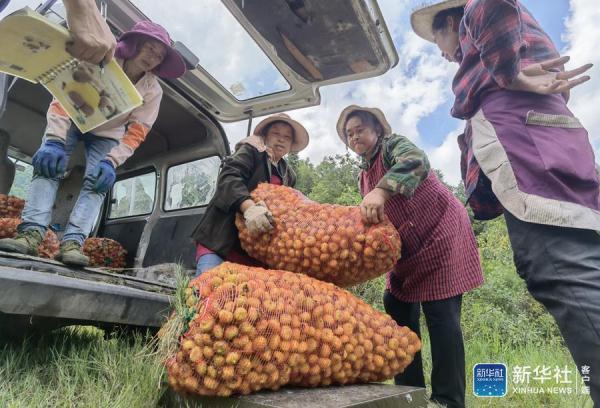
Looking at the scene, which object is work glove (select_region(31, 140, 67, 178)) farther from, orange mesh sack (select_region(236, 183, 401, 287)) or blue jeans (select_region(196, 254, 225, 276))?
orange mesh sack (select_region(236, 183, 401, 287))

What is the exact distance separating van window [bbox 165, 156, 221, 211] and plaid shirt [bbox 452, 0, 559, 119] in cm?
224

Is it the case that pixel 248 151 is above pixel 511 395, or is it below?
above

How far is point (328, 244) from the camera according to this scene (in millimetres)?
1524

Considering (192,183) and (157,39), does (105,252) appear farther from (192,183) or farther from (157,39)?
(157,39)

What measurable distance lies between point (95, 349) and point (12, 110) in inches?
139

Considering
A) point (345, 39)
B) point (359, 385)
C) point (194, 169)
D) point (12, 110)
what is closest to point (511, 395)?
point (359, 385)

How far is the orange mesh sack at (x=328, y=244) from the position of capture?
1516 mm

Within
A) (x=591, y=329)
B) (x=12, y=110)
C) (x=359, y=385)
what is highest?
(x=12, y=110)

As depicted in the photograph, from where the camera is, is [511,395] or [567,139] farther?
[511,395]

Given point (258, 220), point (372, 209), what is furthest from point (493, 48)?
point (258, 220)

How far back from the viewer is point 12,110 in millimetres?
3789

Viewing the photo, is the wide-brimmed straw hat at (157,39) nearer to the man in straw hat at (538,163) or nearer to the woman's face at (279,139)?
the woman's face at (279,139)

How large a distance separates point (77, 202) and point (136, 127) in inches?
22.2

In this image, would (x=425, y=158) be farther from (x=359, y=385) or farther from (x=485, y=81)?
(x=359, y=385)
